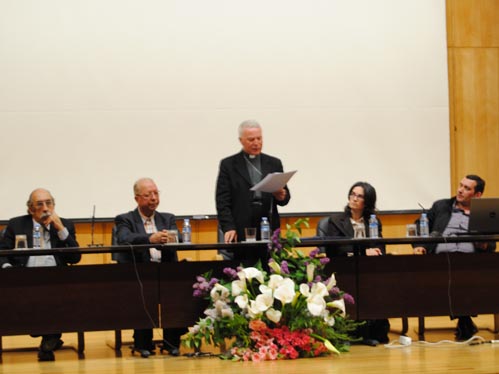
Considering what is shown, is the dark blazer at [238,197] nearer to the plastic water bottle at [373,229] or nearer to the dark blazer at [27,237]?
the plastic water bottle at [373,229]

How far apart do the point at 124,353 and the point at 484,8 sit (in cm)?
440

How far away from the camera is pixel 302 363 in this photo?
15.4 ft

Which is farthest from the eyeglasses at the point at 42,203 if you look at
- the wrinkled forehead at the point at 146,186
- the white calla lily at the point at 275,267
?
the white calla lily at the point at 275,267

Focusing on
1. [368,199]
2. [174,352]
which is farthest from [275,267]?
[368,199]

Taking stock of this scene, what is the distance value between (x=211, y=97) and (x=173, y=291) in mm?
2638

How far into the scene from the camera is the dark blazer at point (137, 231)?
17.5ft

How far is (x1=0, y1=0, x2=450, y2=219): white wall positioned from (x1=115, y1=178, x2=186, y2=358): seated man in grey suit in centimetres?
163

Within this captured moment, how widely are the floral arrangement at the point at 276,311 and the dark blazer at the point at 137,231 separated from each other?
44cm

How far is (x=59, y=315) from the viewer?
5016 mm

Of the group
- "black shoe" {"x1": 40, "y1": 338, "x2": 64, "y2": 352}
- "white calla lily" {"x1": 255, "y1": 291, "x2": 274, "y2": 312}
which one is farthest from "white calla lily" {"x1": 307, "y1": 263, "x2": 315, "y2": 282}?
"black shoe" {"x1": 40, "y1": 338, "x2": 64, "y2": 352}

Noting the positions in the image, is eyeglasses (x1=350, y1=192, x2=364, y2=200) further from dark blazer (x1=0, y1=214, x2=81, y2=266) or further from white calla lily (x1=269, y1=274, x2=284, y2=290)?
dark blazer (x1=0, y1=214, x2=81, y2=266)

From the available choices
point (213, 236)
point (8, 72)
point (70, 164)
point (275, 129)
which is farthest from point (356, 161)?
point (8, 72)

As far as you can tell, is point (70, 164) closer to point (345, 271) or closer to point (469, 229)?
point (345, 271)

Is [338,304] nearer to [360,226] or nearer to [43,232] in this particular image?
[360,226]
